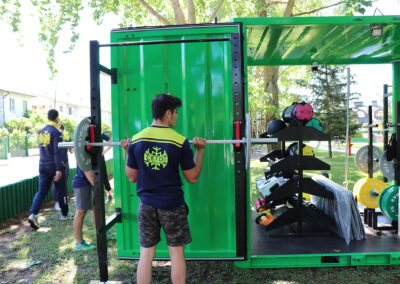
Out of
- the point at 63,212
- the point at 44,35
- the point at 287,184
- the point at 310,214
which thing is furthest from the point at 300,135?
the point at 44,35

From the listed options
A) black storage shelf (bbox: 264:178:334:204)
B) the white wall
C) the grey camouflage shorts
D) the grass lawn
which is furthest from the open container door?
the white wall

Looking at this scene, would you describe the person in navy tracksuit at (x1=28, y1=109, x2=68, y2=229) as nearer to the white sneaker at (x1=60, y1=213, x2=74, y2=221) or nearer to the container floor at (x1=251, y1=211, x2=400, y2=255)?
the white sneaker at (x1=60, y1=213, x2=74, y2=221)

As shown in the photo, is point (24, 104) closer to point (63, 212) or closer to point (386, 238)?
point (63, 212)

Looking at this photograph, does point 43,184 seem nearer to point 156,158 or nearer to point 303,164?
point 156,158

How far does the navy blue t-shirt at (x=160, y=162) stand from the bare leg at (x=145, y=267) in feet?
1.49

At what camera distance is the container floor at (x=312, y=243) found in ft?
11.8

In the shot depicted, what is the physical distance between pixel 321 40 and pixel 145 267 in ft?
12.2

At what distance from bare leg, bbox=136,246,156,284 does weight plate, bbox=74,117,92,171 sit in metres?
1.01

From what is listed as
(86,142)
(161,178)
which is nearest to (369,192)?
(161,178)

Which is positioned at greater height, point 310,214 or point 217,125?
point 217,125

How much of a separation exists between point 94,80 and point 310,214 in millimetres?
3284

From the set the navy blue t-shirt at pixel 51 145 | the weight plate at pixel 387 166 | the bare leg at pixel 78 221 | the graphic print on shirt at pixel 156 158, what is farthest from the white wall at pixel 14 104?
the weight plate at pixel 387 166

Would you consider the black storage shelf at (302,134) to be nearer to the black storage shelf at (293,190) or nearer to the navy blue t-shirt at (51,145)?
→ the black storage shelf at (293,190)

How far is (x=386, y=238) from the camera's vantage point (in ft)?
13.3
